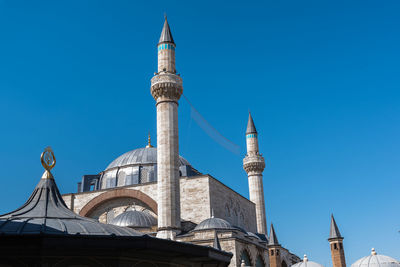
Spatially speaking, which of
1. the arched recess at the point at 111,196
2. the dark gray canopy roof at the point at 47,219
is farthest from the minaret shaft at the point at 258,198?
the dark gray canopy roof at the point at 47,219

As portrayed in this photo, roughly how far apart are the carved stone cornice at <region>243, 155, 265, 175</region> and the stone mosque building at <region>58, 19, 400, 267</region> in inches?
99.1

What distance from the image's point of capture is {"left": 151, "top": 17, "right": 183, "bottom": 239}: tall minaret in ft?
68.7

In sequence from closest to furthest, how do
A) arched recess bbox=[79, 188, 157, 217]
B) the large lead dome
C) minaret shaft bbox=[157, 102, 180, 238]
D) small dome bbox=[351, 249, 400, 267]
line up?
small dome bbox=[351, 249, 400, 267], minaret shaft bbox=[157, 102, 180, 238], arched recess bbox=[79, 188, 157, 217], the large lead dome

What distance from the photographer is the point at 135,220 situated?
22.9m

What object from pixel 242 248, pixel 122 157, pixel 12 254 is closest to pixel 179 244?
pixel 12 254

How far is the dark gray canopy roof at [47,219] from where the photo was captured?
8.81 meters

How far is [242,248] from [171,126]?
259 inches

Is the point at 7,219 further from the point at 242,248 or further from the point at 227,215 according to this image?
the point at 227,215

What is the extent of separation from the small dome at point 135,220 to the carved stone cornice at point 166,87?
582 cm

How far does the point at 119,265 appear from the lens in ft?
27.9

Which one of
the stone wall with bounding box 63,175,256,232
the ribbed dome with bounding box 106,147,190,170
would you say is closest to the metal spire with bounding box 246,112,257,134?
the ribbed dome with bounding box 106,147,190,170

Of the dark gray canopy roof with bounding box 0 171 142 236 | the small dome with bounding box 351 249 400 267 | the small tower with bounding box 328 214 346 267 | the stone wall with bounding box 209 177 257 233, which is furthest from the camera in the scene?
the stone wall with bounding box 209 177 257 233

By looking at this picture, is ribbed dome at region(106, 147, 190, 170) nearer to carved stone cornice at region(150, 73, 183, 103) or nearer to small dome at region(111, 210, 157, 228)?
small dome at region(111, 210, 157, 228)

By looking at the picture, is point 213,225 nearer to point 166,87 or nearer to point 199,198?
point 199,198
